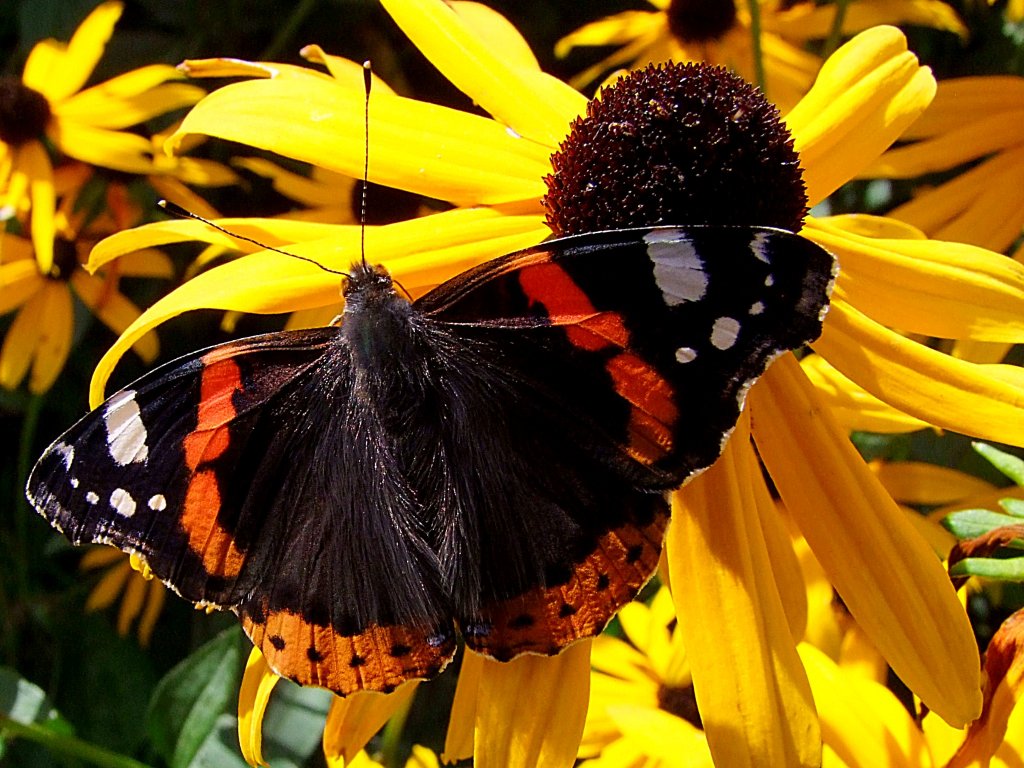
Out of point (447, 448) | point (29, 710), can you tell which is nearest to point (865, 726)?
point (447, 448)

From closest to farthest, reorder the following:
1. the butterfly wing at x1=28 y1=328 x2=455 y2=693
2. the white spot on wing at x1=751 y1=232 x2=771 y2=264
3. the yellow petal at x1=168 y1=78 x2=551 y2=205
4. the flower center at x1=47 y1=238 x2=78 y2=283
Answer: the white spot on wing at x1=751 y1=232 x2=771 y2=264 → the butterfly wing at x1=28 y1=328 x2=455 y2=693 → the yellow petal at x1=168 y1=78 x2=551 y2=205 → the flower center at x1=47 y1=238 x2=78 y2=283

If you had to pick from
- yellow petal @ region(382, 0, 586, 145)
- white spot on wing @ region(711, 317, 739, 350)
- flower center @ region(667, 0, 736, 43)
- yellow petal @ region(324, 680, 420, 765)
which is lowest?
yellow petal @ region(324, 680, 420, 765)

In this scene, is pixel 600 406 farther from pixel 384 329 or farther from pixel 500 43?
pixel 500 43

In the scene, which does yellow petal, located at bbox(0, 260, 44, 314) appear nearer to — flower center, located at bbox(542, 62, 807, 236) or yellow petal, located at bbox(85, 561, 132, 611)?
yellow petal, located at bbox(85, 561, 132, 611)

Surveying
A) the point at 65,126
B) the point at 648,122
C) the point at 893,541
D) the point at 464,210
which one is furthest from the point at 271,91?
the point at 65,126

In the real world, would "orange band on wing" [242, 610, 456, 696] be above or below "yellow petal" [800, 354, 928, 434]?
below

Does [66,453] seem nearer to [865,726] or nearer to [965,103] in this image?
[865,726]

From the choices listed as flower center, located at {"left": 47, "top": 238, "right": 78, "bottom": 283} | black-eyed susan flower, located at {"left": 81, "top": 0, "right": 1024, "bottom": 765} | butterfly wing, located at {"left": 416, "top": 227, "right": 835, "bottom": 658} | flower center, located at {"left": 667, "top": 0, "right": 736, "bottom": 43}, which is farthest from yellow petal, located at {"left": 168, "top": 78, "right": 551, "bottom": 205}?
flower center, located at {"left": 47, "top": 238, "right": 78, "bottom": 283}
